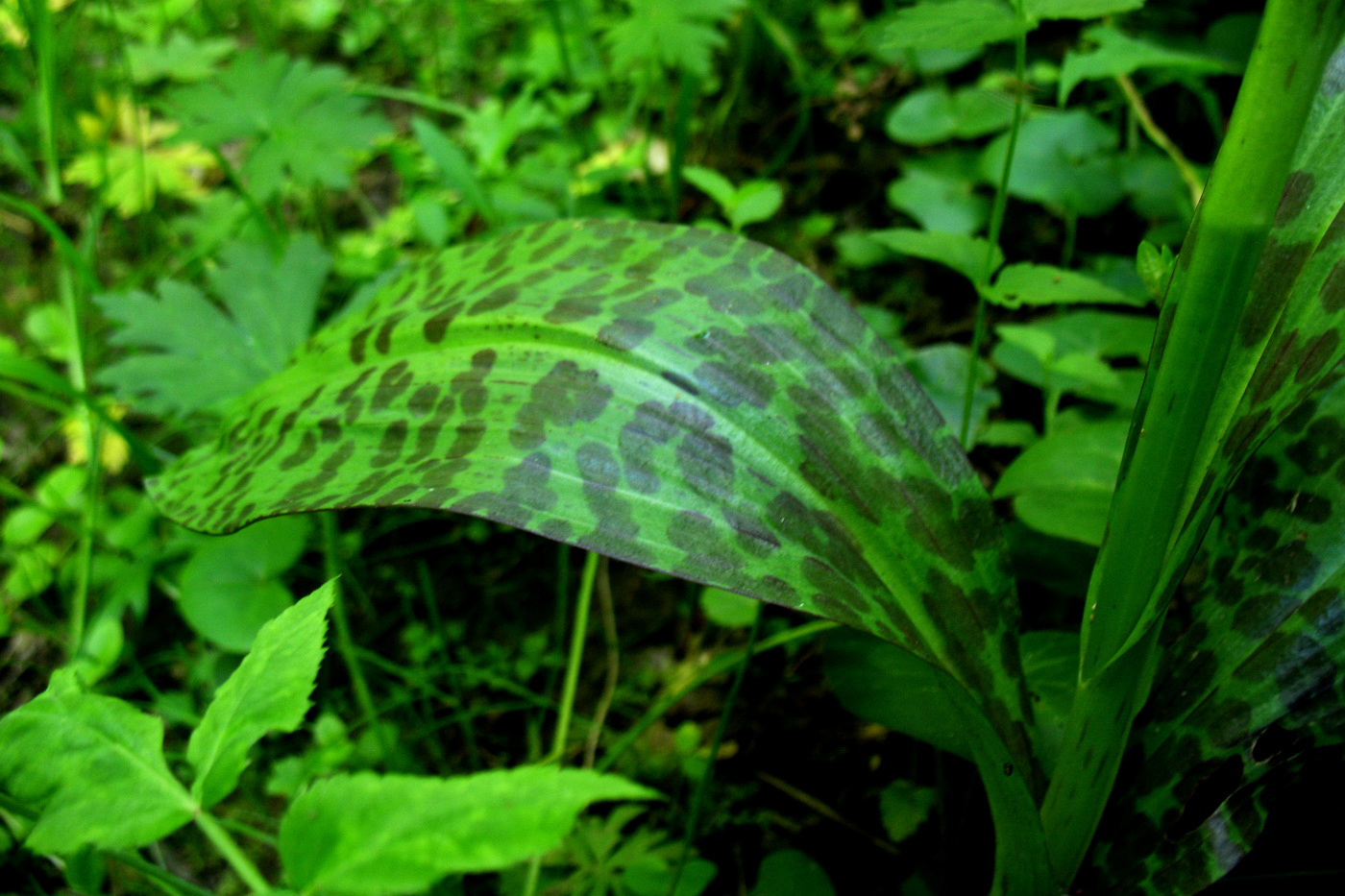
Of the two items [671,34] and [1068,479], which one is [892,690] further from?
[671,34]

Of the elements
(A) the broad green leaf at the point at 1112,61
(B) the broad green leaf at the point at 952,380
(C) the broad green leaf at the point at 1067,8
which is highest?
(A) the broad green leaf at the point at 1112,61

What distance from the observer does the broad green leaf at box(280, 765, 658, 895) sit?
401mm

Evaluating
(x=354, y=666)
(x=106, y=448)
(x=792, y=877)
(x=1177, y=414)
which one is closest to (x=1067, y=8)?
(x=1177, y=414)

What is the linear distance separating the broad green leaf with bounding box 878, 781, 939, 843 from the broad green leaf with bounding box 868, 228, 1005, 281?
1.83ft

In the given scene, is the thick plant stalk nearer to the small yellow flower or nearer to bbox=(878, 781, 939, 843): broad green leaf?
bbox=(878, 781, 939, 843): broad green leaf

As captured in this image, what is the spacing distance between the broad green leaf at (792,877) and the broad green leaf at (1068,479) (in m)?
0.42

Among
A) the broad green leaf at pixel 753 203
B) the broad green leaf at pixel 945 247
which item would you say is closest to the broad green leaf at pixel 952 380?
the broad green leaf at pixel 945 247

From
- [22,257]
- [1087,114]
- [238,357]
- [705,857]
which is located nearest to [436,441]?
[705,857]

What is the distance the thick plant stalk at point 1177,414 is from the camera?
46 centimetres

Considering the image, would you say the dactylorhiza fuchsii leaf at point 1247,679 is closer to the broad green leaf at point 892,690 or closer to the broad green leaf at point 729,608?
the broad green leaf at point 892,690

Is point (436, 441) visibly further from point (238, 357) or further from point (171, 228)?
point (171, 228)

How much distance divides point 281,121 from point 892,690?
4.59ft

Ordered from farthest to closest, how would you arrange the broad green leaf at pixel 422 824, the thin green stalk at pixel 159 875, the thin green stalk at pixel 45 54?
the thin green stalk at pixel 45 54 → the thin green stalk at pixel 159 875 → the broad green leaf at pixel 422 824

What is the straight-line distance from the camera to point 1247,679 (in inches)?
24.6
